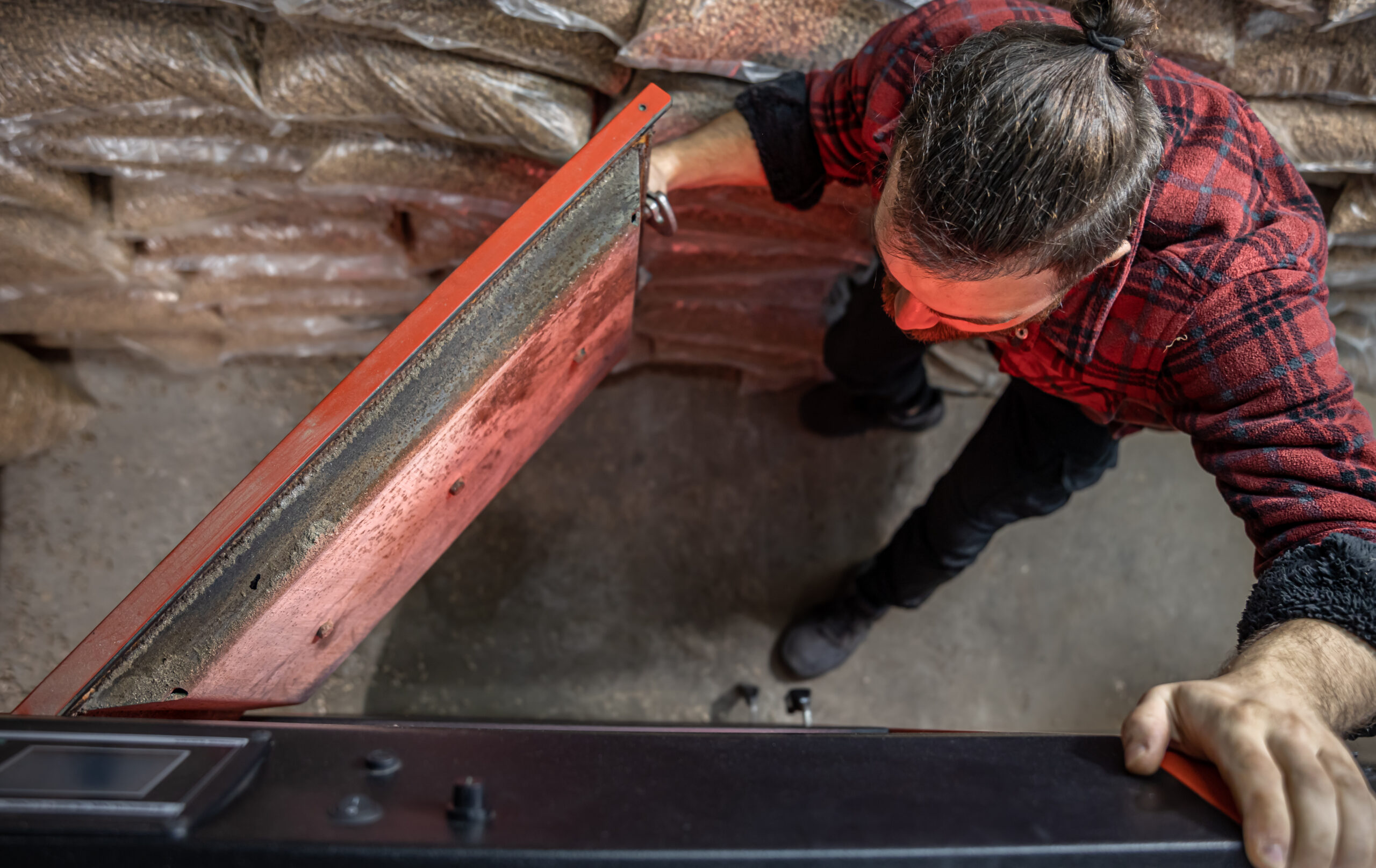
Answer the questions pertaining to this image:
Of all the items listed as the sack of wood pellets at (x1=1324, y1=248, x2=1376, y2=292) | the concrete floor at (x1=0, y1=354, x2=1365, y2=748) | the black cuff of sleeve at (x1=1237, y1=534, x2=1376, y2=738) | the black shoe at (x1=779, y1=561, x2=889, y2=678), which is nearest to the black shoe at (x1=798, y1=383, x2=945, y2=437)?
the concrete floor at (x1=0, y1=354, x2=1365, y2=748)

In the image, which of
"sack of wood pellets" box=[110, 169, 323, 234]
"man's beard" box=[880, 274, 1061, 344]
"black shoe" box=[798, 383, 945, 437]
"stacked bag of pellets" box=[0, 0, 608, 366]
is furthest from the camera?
"black shoe" box=[798, 383, 945, 437]

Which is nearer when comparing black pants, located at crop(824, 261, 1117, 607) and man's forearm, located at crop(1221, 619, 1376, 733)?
man's forearm, located at crop(1221, 619, 1376, 733)

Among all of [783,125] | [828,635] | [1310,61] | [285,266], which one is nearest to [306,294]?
[285,266]

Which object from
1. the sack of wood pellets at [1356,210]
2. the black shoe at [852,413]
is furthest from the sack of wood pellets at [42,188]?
the sack of wood pellets at [1356,210]

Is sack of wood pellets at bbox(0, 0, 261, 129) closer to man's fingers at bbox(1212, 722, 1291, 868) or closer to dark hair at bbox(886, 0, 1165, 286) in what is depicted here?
dark hair at bbox(886, 0, 1165, 286)

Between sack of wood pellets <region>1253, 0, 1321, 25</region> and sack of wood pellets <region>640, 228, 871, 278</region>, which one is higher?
sack of wood pellets <region>1253, 0, 1321, 25</region>

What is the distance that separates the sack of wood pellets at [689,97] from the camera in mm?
980

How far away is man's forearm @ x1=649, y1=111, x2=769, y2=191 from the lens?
931 mm

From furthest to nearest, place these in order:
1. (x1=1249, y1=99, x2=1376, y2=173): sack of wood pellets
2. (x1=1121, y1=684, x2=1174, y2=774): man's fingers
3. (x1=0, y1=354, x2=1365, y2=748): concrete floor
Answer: (x1=0, y1=354, x2=1365, y2=748): concrete floor, (x1=1249, y1=99, x2=1376, y2=173): sack of wood pellets, (x1=1121, y1=684, x2=1174, y2=774): man's fingers

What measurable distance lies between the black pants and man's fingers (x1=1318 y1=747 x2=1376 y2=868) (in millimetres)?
626

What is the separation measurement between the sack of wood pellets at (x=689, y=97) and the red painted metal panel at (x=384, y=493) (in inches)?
7.1

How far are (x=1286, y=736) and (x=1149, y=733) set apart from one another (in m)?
0.08

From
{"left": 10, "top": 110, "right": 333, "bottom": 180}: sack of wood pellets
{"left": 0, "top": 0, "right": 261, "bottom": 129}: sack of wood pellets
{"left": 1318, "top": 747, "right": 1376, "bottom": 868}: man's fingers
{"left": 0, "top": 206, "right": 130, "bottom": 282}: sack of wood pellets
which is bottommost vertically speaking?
{"left": 1318, "top": 747, "right": 1376, "bottom": 868}: man's fingers

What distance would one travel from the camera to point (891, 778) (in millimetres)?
492
